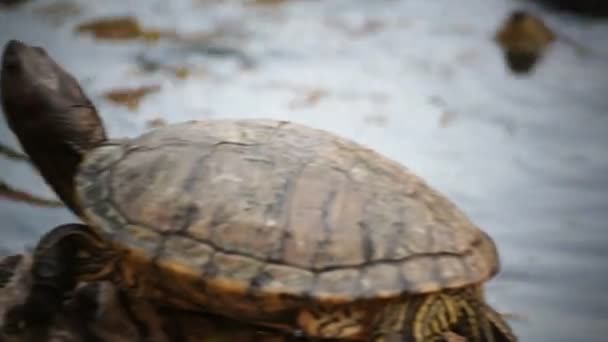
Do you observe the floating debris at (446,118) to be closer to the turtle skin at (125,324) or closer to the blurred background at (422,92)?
A: the blurred background at (422,92)

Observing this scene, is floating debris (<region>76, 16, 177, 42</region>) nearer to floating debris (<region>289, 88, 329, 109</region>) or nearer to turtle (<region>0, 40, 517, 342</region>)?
floating debris (<region>289, 88, 329, 109</region>)

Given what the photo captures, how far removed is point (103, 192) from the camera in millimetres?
1973

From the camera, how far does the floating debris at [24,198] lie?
2.95 meters

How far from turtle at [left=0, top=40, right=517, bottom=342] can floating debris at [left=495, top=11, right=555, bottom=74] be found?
291 centimetres

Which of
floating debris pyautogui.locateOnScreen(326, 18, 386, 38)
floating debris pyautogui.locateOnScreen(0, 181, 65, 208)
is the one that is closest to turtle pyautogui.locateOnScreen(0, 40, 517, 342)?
floating debris pyautogui.locateOnScreen(0, 181, 65, 208)

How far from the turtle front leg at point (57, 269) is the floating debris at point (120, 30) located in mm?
2665

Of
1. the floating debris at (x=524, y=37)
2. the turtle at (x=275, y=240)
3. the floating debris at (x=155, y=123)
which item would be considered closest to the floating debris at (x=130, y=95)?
the floating debris at (x=155, y=123)

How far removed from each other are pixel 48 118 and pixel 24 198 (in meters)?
0.84

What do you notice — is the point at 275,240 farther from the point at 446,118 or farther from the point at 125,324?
the point at 446,118

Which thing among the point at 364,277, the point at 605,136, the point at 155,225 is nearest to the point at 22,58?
the point at 155,225

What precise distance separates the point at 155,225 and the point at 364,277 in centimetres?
42

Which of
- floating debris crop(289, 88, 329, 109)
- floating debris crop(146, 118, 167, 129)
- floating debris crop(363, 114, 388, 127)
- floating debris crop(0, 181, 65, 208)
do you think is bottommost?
floating debris crop(0, 181, 65, 208)

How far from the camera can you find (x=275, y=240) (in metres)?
1.86

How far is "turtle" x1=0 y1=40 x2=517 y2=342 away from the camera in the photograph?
1843mm
